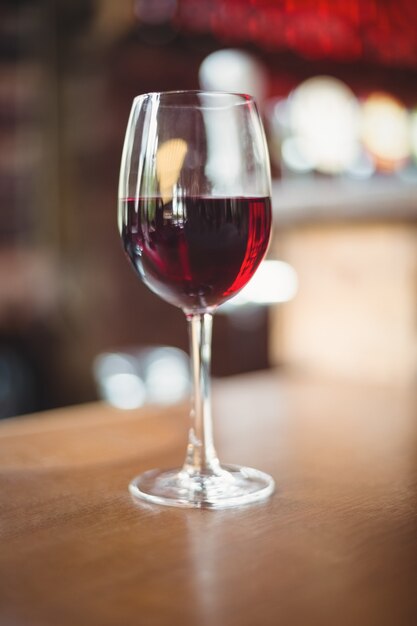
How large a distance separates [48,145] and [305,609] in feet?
12.0

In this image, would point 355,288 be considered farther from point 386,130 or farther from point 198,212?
point 386,130

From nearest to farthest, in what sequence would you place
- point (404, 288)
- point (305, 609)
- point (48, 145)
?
point (305, 609) < point (404, 288) < point (48, 145)

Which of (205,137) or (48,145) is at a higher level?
(48,145)

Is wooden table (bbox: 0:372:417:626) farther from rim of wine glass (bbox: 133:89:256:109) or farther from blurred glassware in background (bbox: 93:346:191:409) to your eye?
blurred glassware in background (bbox: 93:346:191:409)

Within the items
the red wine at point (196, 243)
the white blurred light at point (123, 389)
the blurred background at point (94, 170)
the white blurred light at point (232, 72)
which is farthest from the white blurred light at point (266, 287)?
the red wine at point (196, 243)

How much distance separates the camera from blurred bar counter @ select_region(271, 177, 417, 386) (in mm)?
1641

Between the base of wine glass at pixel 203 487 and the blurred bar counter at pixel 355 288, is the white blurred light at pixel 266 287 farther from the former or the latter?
the base of wine glass at pixel 203 487

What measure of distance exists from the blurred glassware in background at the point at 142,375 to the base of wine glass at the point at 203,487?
9.34 feet

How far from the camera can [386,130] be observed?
454 cm

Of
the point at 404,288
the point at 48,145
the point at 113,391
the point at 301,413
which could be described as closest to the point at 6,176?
the point at 48,145

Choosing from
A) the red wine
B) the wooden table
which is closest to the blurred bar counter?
the wooden table

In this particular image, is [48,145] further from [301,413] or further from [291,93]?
[301,413]

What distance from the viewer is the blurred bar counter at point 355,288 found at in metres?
1.64

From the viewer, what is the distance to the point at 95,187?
153 inches
